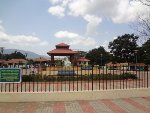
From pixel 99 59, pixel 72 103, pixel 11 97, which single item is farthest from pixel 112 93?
pixel 99 59

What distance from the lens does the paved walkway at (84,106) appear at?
1095 cm

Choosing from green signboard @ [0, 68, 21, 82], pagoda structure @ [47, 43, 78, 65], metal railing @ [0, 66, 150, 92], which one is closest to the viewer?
green signboard @ [0, 68, 21, 82]

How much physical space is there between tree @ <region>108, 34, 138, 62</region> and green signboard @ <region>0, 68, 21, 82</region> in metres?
89.6

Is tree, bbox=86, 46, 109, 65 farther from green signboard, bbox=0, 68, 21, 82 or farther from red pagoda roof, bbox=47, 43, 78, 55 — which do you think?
green signboard, bbox=0, 68, 21, 82

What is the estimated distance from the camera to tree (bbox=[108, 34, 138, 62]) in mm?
101250

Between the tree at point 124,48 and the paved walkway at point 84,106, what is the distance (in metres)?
89.2

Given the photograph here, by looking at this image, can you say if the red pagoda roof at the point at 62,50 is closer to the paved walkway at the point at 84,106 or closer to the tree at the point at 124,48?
the paved walkway at the point at 84,106

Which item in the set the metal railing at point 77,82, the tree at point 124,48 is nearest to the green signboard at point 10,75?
the metal railing at point 77,82

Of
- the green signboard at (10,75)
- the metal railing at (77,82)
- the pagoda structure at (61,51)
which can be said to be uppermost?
the pagoda structure at (61,51)

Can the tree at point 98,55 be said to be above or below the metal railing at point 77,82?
above

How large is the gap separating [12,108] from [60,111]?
1.92 m

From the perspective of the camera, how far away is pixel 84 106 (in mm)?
11875

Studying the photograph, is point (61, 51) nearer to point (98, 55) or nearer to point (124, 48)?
point (124, 48)

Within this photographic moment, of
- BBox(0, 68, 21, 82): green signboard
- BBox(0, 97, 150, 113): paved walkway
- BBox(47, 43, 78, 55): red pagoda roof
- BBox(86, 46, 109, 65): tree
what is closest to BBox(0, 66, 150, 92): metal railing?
BBox(0, 68, 21, 82): green signboard
